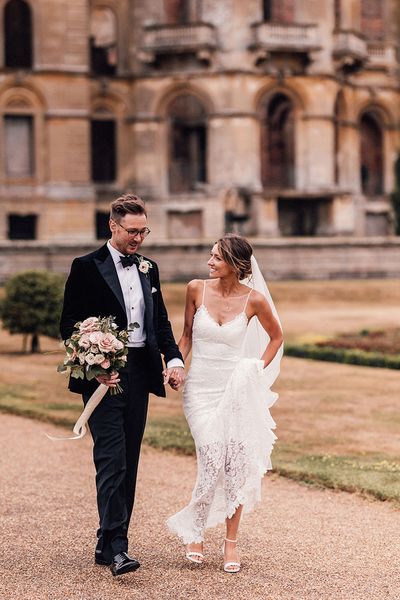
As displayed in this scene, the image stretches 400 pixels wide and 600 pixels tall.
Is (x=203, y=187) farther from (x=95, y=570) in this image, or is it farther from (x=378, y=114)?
(x=95, y=570)

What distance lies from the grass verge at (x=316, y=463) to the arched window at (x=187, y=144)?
28.9m

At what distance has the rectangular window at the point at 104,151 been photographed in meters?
41.3

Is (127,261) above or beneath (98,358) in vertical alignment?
above

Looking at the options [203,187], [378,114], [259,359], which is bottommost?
[259,359]

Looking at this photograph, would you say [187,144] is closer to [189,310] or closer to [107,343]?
[189,310]

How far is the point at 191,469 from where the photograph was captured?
1029 centimetres

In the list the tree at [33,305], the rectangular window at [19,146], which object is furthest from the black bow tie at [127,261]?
the rectangular window at [19,146]

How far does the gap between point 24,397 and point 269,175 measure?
29342mm

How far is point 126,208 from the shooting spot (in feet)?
22.8

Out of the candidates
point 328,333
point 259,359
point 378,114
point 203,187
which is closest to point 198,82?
point 203,187

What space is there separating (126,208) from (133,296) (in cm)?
54

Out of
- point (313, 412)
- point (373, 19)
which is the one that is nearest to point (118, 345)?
point (313, 412)

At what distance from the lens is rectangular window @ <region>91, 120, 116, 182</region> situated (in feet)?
135

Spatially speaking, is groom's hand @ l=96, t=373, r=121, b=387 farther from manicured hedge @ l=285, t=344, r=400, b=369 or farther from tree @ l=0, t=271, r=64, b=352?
tree @ l=0, t=271, r=64, b=352
